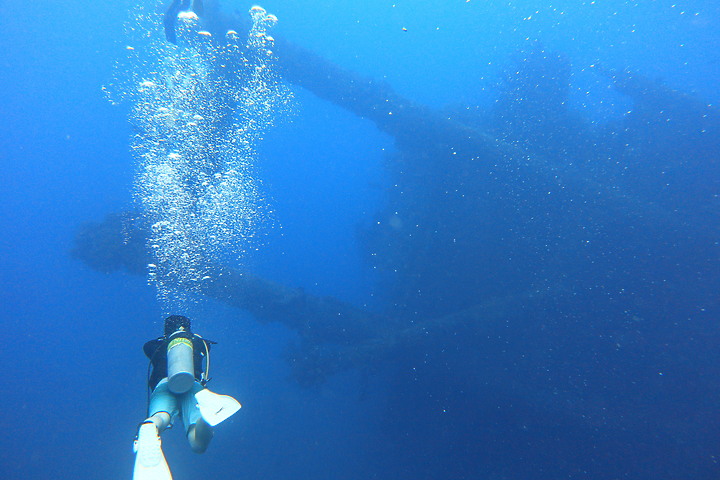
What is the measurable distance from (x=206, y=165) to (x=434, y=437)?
9.80 metres

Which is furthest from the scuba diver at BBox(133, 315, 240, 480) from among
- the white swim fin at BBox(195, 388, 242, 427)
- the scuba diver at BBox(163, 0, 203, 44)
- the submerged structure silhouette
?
the scuba diver at BBox(163, 0, 203, 44)

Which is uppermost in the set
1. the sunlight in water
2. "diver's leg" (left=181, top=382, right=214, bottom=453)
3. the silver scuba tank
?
the sunlight in water

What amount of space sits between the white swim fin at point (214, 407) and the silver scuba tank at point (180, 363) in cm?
22

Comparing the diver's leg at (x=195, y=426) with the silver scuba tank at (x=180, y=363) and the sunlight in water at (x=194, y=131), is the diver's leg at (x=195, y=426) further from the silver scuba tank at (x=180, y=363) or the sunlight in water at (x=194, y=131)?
the sunlight in water at (x=194, y=131)

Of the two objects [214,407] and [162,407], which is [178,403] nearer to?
[162,407]

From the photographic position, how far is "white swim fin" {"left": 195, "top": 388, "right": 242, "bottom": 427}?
2.54 m

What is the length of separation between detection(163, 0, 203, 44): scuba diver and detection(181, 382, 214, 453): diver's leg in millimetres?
7818

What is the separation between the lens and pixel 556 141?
9.58 meters

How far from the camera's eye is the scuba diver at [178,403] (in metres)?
2.22

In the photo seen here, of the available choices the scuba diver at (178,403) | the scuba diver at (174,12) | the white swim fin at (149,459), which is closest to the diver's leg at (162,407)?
the scuba diver at (178,403)

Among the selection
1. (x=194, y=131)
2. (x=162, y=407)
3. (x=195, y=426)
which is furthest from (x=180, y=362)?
(x=194, y=131)

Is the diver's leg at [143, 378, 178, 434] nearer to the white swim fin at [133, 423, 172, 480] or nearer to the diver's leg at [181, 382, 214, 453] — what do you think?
the diver's leg at [181, 382, 214, 453]

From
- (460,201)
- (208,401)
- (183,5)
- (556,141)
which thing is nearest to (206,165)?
(183,5)

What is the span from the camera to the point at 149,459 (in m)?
2.15
